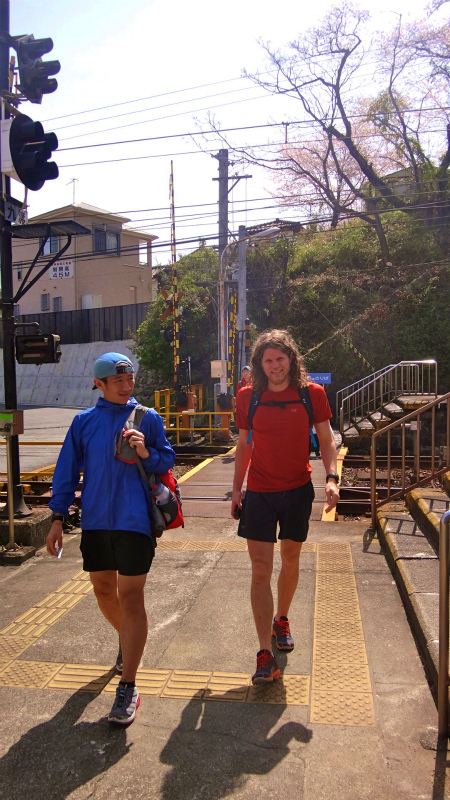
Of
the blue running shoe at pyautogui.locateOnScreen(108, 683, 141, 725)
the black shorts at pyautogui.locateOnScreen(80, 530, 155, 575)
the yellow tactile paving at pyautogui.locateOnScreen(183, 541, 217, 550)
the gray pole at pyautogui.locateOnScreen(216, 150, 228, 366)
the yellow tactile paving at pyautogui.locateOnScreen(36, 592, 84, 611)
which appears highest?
the gray pole at pyautogui.locateOnScreen(216, 150, 228, 366)

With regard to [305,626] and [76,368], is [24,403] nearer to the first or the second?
[76,368]

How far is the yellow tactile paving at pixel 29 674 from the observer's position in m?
3.33

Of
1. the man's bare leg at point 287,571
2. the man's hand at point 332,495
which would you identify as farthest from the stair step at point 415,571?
the man's hand at point 332,495

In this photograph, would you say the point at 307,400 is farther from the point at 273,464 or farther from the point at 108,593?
the point at 108,593

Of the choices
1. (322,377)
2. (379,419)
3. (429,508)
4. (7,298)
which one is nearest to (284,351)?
(429,508)

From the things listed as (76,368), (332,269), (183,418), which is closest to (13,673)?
(183,418)

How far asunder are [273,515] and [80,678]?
133cm

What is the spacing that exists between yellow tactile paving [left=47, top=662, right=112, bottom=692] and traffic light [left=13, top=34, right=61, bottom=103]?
5232 millimetres

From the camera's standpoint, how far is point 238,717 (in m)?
2.96

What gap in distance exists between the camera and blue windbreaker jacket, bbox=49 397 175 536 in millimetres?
3029

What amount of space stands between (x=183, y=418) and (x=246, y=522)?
Result: 43.1ft

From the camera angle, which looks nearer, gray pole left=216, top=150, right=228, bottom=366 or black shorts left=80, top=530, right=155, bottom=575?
black shorts left=80, top=530, right=155, bottom=575

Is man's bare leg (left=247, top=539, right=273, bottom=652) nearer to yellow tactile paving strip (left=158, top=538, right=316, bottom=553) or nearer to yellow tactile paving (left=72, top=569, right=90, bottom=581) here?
yellow tactile paving (left=72, top=569, right=90, bottom=581)

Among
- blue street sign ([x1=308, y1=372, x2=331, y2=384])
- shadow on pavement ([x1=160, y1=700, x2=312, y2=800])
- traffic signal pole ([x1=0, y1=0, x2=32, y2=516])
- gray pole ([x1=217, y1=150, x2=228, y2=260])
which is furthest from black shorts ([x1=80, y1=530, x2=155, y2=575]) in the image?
gray pole ([x1=217, y1=150, x2=228, y2=260])
